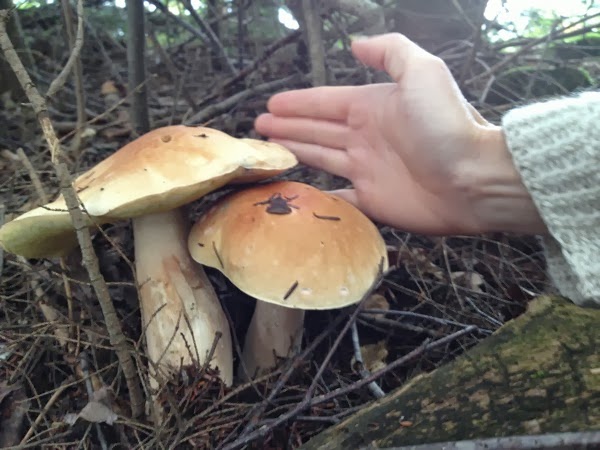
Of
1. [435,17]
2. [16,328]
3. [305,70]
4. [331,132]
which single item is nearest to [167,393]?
[16,328]

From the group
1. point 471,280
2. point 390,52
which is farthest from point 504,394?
point 390,52

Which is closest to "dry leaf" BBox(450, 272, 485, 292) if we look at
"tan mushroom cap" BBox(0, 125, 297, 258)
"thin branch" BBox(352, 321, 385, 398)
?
"thin branch" BBox(352, 321, 385, 398)

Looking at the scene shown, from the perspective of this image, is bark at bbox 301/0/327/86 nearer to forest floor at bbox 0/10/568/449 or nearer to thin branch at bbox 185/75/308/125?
thin branch at bbox 185/75/308/125

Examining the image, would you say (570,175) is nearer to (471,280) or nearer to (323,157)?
(471,280)

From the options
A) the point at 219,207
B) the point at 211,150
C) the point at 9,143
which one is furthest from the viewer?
the point at 9,143

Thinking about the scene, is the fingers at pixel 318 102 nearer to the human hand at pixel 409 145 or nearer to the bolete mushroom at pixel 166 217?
the human hand at pixel 409 145

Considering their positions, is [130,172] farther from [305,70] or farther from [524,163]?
[305,70]
